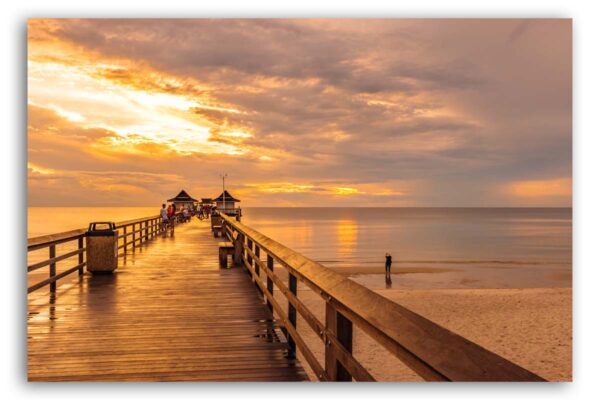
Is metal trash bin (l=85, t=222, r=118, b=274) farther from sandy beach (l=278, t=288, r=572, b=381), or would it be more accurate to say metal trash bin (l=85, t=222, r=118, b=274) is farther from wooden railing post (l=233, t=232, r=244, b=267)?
sandy beach (l=278, t=288, r=572, b=381)

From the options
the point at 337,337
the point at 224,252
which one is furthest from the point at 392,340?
the point at 224,252

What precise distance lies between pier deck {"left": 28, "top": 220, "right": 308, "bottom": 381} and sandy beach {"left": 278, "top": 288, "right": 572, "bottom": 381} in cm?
609

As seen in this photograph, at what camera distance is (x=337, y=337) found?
2.75 meters

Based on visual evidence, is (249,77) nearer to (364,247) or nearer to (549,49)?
(549,49)

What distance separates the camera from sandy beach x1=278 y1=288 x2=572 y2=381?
1295 centimetres

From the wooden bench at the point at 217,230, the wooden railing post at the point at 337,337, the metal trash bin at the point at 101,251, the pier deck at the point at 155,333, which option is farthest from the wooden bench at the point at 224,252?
the wooden bench at the point at 217,230

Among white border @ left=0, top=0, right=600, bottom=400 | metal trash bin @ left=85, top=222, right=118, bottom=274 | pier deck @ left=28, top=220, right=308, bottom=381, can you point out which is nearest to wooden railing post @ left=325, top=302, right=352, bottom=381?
pier deck @ left=28, top=220, right=308, bottom=381

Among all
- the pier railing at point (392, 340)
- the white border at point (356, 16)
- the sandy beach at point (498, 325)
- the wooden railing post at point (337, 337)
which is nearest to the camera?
the pier railing at point (392, 340)

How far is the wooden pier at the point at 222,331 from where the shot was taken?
2.00 meters

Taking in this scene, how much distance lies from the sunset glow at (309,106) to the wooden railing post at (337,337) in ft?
14.3

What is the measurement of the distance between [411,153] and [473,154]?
64.5 inches

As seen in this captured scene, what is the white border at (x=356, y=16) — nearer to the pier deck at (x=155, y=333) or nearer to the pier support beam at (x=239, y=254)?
the pier deck at (x=155, y=333)

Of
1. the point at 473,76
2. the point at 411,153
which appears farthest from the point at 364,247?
the point at 473,76

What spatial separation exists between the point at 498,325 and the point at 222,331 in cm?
1508
